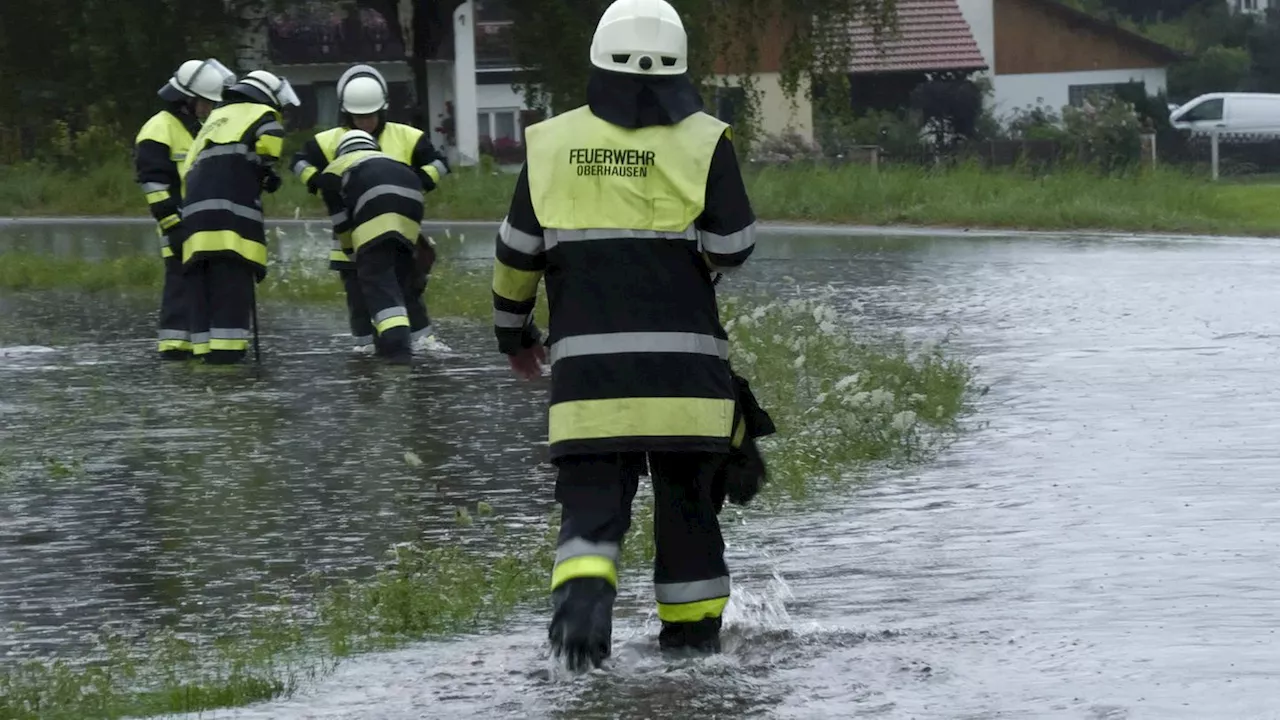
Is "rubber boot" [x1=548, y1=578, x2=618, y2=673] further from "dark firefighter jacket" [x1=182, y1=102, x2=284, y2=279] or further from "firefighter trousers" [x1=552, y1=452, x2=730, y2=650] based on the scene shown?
"dark firefighter jacket" [x1=182, y1=102, x2=284, y2=279]

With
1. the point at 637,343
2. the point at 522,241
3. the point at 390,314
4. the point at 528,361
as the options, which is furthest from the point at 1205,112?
the point at 637,343

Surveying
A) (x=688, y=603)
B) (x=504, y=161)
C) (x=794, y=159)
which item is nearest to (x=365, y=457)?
(x=688, y=603)

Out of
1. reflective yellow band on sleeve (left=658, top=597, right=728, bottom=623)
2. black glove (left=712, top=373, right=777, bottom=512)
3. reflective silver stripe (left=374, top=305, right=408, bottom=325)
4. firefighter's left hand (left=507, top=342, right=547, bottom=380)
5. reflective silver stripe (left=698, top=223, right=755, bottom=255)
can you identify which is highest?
reflective silver stripe (left=698, top=223, right=755, bottom=255)

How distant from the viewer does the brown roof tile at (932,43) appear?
201ft

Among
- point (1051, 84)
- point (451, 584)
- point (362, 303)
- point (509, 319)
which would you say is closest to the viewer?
point (509, 319)

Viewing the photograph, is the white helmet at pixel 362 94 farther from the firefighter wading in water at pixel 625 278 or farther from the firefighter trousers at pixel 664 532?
the firefighter trousers at pixel 664 532

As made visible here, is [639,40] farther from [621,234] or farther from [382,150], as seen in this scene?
[382,150]

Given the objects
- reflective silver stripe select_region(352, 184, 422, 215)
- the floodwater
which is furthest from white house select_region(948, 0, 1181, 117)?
reflective silver stripe select_region(352, 184, 422, 215)

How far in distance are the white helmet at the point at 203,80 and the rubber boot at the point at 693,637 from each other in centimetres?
859

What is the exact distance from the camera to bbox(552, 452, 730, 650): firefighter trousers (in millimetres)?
6250

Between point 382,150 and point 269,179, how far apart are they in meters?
0.74

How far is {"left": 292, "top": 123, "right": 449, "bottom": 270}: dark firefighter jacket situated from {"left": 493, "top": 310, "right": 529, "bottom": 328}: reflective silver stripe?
771 centimetres

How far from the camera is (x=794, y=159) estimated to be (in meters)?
38.2

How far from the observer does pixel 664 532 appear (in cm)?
641
